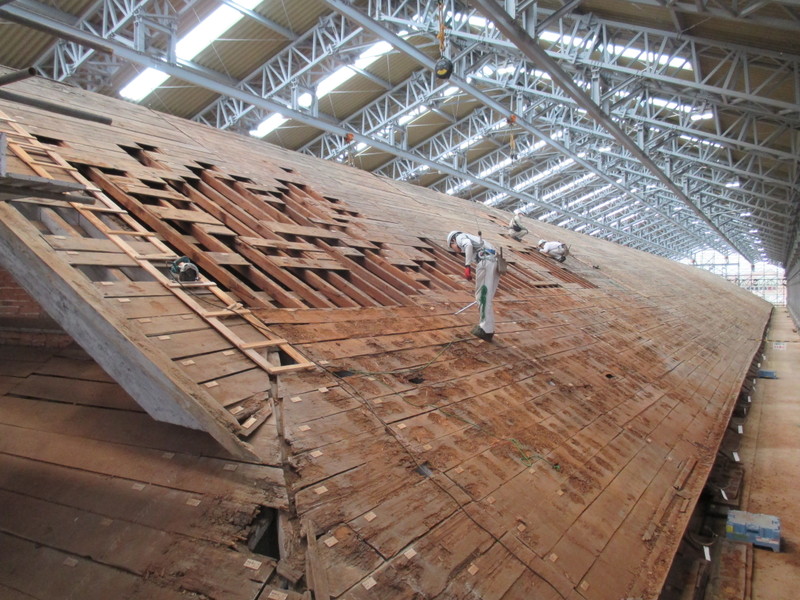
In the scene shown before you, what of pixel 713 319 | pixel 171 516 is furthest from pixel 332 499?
pixel 713 319

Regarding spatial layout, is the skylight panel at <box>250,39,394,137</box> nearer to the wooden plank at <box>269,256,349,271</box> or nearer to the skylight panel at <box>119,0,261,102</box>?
the skylight panel at <box>119,0,261,102</box>

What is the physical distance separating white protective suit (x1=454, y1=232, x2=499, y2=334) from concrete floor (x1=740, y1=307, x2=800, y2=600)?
10.6 feet

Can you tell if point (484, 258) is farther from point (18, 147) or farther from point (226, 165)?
point (18, 147)

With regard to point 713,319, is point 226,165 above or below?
above

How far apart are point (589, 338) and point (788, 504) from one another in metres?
2.92

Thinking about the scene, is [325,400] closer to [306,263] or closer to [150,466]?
[150,466]

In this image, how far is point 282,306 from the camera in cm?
411

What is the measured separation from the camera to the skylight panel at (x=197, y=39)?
1209 centimetres

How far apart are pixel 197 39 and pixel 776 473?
14.6m

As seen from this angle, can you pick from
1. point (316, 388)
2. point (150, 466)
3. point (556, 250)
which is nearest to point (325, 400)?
point (316, 388)

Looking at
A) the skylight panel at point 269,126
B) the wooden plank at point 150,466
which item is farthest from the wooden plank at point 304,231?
the skylight panel at point 269,126

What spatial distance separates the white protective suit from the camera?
17.1ft

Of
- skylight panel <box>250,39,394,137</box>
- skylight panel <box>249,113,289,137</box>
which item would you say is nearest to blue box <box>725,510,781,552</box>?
skylight panel <box>250,39,394,137</box>

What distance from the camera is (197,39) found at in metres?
12.7
